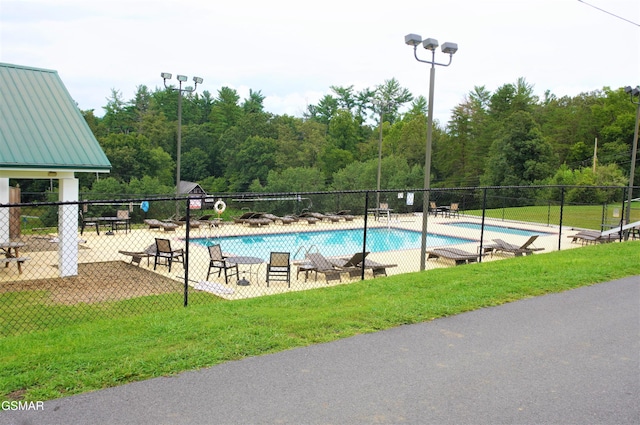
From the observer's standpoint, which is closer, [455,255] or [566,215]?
[455,255]

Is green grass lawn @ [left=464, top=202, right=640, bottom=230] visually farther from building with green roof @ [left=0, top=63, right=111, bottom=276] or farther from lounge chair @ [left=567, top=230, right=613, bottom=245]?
building with green roof @ [left=0, top=63, right=111, bottom=276]

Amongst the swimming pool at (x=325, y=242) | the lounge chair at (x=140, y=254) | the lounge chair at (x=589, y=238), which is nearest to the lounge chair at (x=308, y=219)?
the swimming pool at (x=325, y=242)

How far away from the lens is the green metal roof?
11.2 m

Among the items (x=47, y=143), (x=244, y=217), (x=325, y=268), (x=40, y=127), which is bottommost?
(x=325, y=268)

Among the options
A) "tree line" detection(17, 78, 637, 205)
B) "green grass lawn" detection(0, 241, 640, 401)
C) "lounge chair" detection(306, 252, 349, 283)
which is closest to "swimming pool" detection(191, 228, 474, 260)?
"lounge chair" detection(306, 252, 349, 283)

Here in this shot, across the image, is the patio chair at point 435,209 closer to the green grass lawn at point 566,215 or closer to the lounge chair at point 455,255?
the green grass lawn at point 566,215

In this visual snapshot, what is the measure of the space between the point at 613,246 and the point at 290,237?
11.6m

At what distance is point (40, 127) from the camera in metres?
11.9

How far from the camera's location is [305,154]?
187ft

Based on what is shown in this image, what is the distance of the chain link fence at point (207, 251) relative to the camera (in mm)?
8711

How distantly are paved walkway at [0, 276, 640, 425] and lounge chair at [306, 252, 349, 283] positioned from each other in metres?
6.12

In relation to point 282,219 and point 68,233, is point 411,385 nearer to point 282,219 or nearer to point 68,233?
point 68,233

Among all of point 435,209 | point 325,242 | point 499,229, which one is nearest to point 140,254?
point 325,242

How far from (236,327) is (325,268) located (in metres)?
6.64
